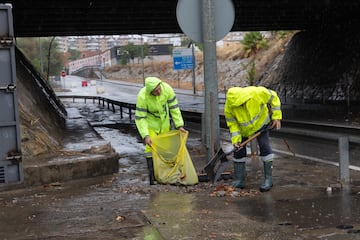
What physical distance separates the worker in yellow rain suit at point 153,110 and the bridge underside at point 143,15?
9.21m

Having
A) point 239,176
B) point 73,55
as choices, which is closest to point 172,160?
point 239,176

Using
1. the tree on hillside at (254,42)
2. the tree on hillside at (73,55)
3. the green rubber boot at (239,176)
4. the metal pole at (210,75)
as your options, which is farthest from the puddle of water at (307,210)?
the tree on hillside at (73,55)

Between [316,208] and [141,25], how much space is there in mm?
17974

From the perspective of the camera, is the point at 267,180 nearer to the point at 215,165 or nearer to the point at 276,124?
the point at 276,124

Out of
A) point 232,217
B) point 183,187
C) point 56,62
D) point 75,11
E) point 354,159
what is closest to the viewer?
point 232,217

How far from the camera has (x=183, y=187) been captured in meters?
6.72

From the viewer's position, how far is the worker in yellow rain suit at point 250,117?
20.4ft

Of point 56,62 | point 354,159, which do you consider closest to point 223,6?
point 354,159

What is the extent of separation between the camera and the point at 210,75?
705 cm

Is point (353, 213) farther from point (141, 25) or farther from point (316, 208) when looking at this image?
point (141, 25)

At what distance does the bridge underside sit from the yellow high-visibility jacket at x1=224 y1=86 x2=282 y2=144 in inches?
398

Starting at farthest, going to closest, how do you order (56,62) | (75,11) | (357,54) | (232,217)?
(56,62), (357,54), (75,11), (232,217)

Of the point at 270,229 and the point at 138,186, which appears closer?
the point at 270,229

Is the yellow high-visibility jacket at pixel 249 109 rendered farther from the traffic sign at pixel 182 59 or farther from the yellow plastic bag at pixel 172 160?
the traffic sign at pixel 182 59
